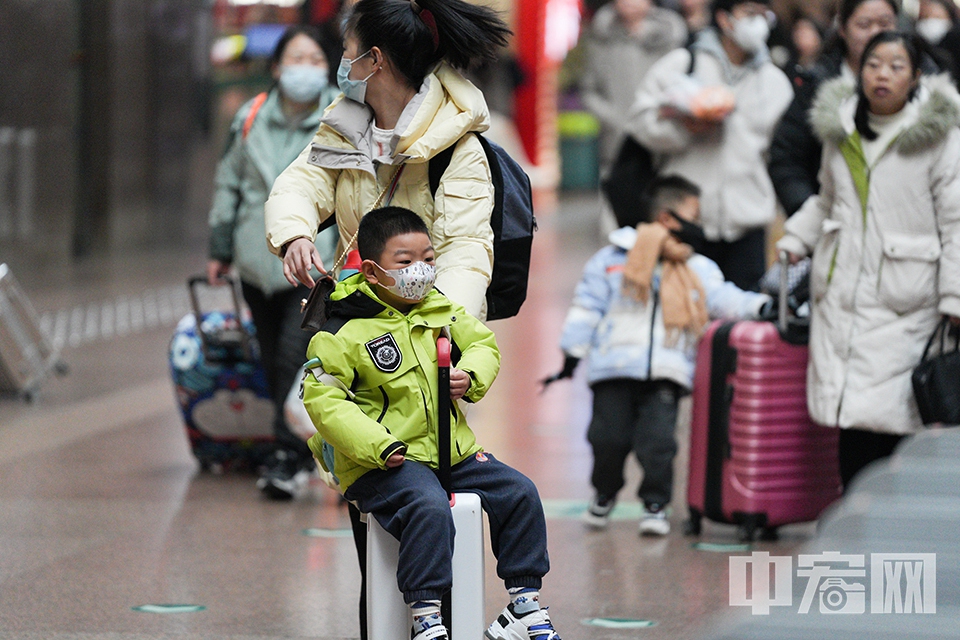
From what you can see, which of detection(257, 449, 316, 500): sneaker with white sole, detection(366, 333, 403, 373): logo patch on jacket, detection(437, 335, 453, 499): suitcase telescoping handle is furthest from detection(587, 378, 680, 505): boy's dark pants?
detection(366, 333, 403, 373): logo patch on jacket

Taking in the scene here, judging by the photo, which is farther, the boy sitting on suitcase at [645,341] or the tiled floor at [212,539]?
the boy sitting on suitcase at [645,341]

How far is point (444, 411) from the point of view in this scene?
3.50 metres

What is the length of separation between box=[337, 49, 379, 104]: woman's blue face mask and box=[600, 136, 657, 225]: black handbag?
2479mm

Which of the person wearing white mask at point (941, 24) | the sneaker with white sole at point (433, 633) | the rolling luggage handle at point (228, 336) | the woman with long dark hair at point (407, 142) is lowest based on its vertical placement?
the sneaker with white sole at point (433, 633)

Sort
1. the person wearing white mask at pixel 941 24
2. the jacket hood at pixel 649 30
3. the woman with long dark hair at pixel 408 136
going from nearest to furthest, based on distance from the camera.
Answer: the woman with long dark hair at pixel 408 136 → the person wearing white mask at pixel 941 24 → the jacket hood at pixel 649 30

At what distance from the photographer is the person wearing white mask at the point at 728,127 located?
6.89 metres

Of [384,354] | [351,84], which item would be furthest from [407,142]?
[384,354]

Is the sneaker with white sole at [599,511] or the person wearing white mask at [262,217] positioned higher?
the person wearing white mask at [262,217]

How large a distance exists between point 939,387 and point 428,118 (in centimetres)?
205

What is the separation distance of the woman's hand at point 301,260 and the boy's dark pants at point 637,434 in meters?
2.31

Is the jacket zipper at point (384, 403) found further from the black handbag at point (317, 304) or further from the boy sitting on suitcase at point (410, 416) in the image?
the black handbag at point (317, 304)

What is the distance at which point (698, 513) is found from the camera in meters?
5.68

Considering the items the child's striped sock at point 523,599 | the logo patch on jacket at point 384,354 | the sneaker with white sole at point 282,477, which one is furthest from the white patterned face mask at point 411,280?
the sneaker with white sole at point 282,477

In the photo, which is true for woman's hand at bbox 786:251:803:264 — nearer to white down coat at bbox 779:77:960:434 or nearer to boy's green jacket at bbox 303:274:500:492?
white down coat at bbox 779:77:960:434
